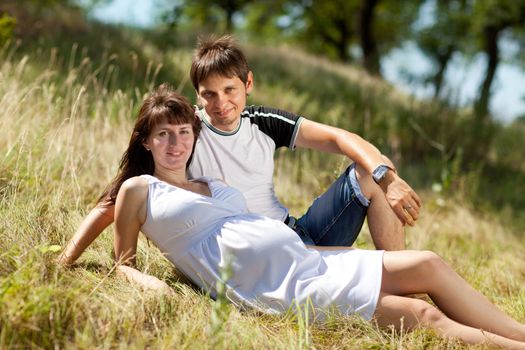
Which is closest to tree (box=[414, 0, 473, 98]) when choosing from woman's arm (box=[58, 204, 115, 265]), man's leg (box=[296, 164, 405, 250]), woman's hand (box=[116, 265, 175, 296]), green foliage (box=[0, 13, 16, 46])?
green foliage (box=[0, 13, 16, 46])

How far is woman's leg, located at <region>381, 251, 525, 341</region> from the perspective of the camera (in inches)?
100.0

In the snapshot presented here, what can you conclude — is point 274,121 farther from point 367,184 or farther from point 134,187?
point 134,187

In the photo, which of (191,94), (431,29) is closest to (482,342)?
(191,94)

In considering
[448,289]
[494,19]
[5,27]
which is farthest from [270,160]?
[494,19]

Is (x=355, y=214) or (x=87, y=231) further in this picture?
(x=355, y=214)

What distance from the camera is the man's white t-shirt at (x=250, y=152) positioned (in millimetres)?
3023

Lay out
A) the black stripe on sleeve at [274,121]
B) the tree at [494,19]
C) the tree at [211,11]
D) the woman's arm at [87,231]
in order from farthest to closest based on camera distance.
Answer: the tree at [494,19] → the tree at [211,11] → the black stripe on sleeve at [274,121] → the woman's arm at [87,231]

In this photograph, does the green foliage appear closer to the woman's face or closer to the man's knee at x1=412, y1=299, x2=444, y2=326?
the woman's face

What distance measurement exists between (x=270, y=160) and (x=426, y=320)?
44.1 inches

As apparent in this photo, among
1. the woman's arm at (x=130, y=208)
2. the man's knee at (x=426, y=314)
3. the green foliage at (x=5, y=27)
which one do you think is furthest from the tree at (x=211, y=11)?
the man's knee at (x=426, y=314)

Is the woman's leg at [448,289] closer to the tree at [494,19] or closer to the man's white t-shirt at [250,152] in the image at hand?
the man's white t-shirt at [250,152]

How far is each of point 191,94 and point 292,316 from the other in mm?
4736

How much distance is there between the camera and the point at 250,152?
10.1 ft

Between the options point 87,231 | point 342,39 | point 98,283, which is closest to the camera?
point 98,283
